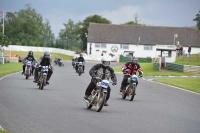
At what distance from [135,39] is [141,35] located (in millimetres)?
1788

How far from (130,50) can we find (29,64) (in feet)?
273

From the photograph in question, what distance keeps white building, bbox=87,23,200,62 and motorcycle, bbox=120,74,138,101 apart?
91.9 meters

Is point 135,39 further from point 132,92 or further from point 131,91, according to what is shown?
point 132,92

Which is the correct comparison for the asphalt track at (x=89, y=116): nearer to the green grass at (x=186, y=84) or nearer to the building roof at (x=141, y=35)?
the green grass at (x=186, y=84)

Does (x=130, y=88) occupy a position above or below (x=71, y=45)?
below

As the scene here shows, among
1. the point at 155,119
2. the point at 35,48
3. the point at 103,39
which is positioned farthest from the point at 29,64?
the point at 103,39

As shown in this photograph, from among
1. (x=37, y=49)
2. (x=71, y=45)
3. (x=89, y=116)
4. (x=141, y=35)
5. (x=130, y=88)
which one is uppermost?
(x=141, y=35)

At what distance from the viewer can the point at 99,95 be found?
629 inches

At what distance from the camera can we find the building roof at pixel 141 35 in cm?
11481

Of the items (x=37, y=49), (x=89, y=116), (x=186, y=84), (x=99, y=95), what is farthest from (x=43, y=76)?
(x=37, y=49)

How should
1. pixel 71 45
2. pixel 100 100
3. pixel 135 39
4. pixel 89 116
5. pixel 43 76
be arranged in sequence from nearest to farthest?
1. pixel 89 116
2. pixel 100 100
3. pixel 43 76
4. pixel 71 45
5. pixel 135 39

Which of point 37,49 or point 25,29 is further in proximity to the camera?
point 25,29

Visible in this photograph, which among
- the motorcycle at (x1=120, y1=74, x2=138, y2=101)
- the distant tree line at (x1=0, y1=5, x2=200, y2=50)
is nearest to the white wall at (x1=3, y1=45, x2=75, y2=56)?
the distant tree line at (x1=0, y1=5, x2=200, y2=50)

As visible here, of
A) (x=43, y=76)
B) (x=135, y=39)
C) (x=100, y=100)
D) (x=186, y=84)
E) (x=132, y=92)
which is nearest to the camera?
(x=100, y=100)
